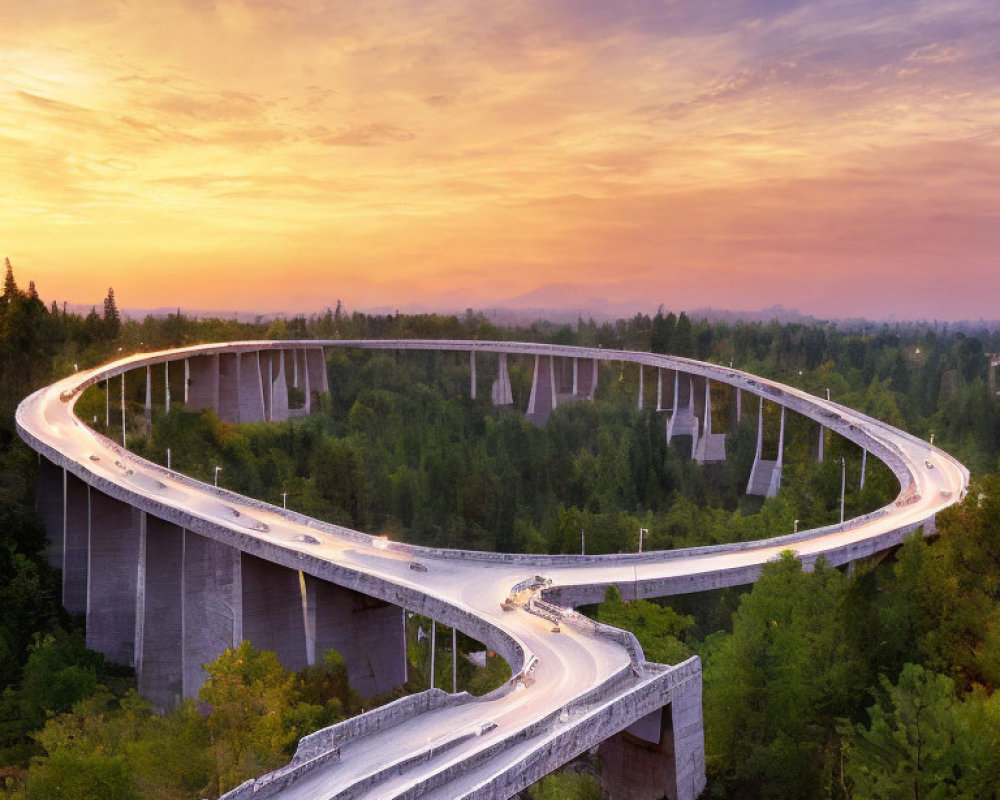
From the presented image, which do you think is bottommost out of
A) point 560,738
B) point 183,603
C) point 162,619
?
point 162,619

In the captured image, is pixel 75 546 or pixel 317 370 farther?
pixel 317 370

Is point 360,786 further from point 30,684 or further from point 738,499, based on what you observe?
point 738,499

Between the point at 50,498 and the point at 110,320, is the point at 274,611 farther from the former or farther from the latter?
the point at 110,320

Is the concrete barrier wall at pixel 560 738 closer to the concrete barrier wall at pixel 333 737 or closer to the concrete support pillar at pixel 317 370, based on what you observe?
the concrete barrier wall at pixel 333 737

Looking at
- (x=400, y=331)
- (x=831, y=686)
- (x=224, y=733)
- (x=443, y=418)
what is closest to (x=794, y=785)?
(x=831, y=686)

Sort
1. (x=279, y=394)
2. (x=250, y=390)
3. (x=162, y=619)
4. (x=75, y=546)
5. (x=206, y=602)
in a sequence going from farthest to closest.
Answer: (x=279, y=394), (x=250, y=390), (x=75, y=546), (x=162, y=619), (x=206, y=602)

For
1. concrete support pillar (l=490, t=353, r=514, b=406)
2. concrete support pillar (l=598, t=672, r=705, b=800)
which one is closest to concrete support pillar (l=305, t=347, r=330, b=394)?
concrete support pillar (l=490, t=353, r=514, b=406)

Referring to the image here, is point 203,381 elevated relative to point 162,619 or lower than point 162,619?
elevated

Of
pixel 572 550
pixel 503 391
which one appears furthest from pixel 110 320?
pixel 572 550
